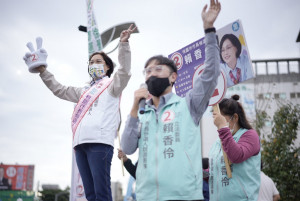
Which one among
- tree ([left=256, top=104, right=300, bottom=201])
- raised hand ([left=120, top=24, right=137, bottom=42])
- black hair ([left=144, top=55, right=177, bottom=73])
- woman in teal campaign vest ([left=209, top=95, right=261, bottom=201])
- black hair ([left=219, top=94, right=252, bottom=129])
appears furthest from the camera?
tree ([left=256, top=104, right=300, bottom=201])

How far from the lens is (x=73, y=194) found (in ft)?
18.1

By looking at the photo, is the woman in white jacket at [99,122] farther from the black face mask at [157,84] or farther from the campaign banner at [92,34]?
the campaign banner at [92,34]

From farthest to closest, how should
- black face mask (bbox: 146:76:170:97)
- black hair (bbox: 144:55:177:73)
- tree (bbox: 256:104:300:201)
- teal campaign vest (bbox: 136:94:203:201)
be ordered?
tree (bbox: 256:104:300:201) < black hair (bbox: 144:55:177:73) < black face mask (bbox: 146:76:170:97) < teal campaign vest (bbox: 136:94:203:201)

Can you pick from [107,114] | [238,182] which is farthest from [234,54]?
[107,114]

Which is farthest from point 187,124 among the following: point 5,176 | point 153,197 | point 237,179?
point 5,176

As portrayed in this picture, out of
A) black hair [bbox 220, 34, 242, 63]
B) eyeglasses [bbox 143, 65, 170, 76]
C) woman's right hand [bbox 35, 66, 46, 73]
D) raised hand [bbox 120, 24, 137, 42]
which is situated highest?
black hair [bbox 220, 34, 242, 63]

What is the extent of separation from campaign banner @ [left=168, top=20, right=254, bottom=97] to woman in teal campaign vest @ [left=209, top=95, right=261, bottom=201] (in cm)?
63

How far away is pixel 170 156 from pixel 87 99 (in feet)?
5.33

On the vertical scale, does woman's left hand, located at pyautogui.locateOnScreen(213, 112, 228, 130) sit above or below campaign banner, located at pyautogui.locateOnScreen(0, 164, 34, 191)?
above

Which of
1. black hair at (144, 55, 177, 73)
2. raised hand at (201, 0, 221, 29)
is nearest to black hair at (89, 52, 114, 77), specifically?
black hair at (144, 55, 177, 73)

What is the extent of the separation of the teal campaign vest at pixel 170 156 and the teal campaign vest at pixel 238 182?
94cm

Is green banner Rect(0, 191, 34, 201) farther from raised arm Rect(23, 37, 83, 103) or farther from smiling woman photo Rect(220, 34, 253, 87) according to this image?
smiling woman photo Rect(220, 34, 253, 87)

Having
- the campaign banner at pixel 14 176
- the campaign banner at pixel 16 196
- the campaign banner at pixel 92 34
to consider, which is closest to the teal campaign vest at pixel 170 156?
the campaign banner at pixel 92 34

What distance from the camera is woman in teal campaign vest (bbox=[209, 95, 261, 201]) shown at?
3.09m
